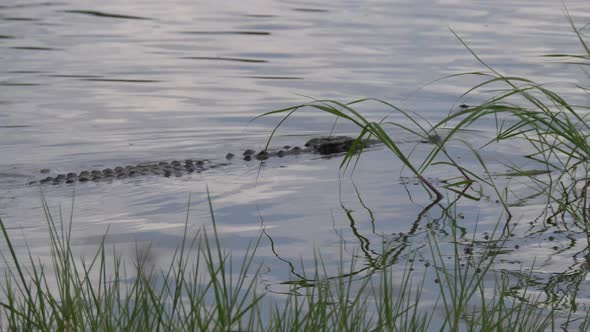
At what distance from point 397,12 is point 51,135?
373 inches

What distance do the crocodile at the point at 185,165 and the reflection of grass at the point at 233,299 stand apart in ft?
5.94

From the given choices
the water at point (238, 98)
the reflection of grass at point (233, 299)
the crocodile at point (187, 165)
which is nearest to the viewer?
the reflection of grass at point (233, 299)

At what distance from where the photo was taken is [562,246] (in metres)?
5.15

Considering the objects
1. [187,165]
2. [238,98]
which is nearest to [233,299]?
[187,165]

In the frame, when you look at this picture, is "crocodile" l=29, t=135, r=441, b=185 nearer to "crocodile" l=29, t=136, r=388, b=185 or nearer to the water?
"crocodile" l=29, t=136, r=388, b=185

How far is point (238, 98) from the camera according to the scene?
10000mm

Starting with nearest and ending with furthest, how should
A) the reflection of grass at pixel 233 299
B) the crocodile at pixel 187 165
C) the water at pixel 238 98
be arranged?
the reflection of grass at pixel 233 299 → the water at pixel 238 98 → the crocodile at pixel 187 165

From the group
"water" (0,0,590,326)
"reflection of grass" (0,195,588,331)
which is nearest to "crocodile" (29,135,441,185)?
"water" (0,0,590,326)

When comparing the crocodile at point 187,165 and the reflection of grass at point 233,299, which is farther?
the crocodile at point 187,165

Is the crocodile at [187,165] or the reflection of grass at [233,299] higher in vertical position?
the reflection of grass at [233,299]

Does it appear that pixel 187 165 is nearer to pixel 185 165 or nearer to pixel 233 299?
pixel 185 165

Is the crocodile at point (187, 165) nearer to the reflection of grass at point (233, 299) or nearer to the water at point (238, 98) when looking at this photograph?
the water at point (238, 98)

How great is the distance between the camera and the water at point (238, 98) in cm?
574

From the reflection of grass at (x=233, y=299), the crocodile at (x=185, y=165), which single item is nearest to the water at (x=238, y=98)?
the crocodile at (x=185, y=165)
